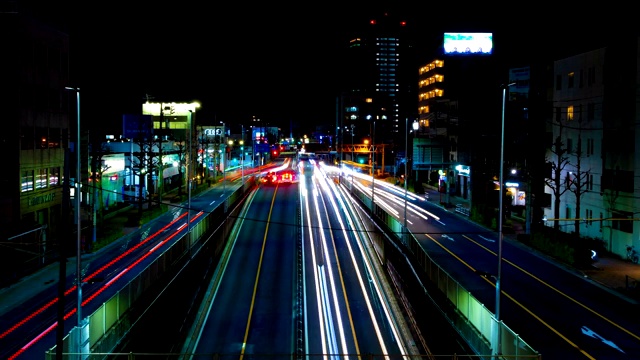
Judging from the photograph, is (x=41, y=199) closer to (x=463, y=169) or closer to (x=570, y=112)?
(x=570, y=112)

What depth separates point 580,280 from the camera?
2833 cm

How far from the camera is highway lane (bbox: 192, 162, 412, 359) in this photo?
2120 cm

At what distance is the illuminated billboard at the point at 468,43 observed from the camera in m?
81.1

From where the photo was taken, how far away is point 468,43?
269 ft

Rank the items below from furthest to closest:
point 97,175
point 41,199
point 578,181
A: point 97,175 < point 41,199 < point 578,181

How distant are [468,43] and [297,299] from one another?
217 feet

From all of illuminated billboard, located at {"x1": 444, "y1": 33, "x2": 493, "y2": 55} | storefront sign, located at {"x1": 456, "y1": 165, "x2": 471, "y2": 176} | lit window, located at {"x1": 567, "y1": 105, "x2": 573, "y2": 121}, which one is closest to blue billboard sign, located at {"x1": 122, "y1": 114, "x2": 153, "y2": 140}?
storefront sign, located at {"x1": 456, "y1": 165, "x2": 471, "y2": 176}

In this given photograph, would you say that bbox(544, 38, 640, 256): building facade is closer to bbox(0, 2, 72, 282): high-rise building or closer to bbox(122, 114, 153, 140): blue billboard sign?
bbox(0, 2, 72, 282): high-rise building

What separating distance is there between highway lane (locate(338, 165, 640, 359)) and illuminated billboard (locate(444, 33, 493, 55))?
156 feet

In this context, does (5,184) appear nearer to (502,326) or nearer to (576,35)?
(502,326)

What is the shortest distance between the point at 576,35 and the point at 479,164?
1593cm

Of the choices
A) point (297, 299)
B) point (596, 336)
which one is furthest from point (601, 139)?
point (297, 299)

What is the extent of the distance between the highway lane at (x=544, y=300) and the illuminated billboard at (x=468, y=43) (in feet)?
156

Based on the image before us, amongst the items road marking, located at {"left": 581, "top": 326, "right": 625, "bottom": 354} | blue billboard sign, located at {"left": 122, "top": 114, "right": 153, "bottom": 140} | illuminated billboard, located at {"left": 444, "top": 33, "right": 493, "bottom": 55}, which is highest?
illuminated billboard, located at {"left": 444, "top": 33, "right": 493, "bottom": 55}
